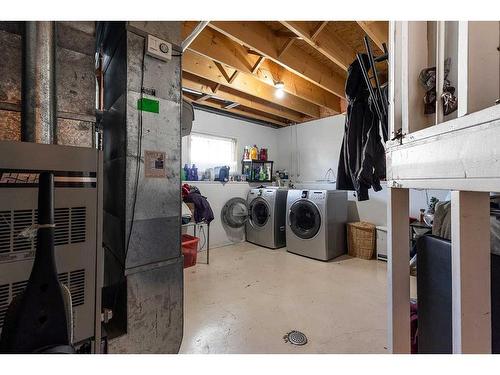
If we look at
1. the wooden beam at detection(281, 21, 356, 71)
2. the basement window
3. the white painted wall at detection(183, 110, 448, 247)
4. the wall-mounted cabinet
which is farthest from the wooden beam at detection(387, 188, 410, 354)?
the basement window

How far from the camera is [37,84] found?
3.45 ft

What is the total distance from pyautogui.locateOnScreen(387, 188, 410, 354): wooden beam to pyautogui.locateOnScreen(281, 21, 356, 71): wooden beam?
1653 millimetres

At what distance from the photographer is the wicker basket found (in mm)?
3361

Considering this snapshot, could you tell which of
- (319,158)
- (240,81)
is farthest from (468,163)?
(319,158)

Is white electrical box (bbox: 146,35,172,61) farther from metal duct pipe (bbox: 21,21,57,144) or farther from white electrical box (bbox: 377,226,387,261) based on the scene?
white electrical box (bbox: 377,226,387,261)

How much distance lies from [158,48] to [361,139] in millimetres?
1432

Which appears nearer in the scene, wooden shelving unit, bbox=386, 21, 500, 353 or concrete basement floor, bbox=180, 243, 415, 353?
wooden shelving unit, bbox=386, 21, 500, 353

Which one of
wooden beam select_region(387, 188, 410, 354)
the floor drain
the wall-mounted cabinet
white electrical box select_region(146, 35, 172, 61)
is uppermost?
white electrical box select_region(146, 35, 172, 61)

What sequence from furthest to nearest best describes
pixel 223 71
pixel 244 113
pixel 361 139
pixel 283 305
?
pixel 244 113 → pixel 223 71 → pixel 283 305 → pixel 361 139

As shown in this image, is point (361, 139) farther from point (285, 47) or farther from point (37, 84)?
point (37, 84)

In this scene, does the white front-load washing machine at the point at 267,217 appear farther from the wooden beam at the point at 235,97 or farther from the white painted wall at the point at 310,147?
the wooden beam at the point at 235,97

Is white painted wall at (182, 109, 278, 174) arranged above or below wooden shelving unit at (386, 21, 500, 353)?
above

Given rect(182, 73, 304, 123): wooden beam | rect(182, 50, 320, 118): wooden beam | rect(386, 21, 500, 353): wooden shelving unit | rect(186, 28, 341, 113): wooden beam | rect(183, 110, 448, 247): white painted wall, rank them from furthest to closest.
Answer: rect(183, 110, 448, 247): white painted wall < rect(182, 73, 304, 123): wooden beam < rect(182, 50, 320, 118): wooden beam < rect(186, 28, 341, 113): wooden beam < rect(386, 21, 500, 353): wooden shelving unit
